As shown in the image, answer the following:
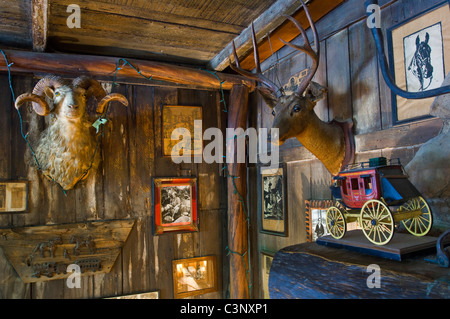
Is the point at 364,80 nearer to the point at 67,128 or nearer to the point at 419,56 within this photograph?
the point at 419,56

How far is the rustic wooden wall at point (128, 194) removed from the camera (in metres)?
2.85

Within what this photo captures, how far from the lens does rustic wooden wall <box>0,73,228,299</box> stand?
2.85 m

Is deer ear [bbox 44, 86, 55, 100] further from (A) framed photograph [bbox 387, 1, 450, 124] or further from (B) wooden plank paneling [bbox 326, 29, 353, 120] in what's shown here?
(A) framed photograph [bbox 387, 1, 450, 124]

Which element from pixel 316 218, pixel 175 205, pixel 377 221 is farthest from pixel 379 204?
pixel 175 205

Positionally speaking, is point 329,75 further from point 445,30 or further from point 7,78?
point 7,78

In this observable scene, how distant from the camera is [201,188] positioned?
3494 millimetres

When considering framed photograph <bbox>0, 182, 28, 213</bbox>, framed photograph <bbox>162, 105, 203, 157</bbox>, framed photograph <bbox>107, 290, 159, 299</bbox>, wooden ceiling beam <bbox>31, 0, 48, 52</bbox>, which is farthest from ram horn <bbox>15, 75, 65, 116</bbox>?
framed photograph <bbox>107, 290, 159, 299</bbox>

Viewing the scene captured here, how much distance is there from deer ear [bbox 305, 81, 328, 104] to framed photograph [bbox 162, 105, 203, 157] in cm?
157

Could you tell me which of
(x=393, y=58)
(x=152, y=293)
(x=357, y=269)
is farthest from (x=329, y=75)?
(x=152, y=293)

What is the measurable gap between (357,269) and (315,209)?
5.00ft

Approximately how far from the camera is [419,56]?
1.73m

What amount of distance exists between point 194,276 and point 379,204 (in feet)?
8.64

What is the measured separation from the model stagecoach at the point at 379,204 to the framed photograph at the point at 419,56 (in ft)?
2.10

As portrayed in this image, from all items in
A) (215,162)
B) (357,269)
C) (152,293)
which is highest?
(215,162)
